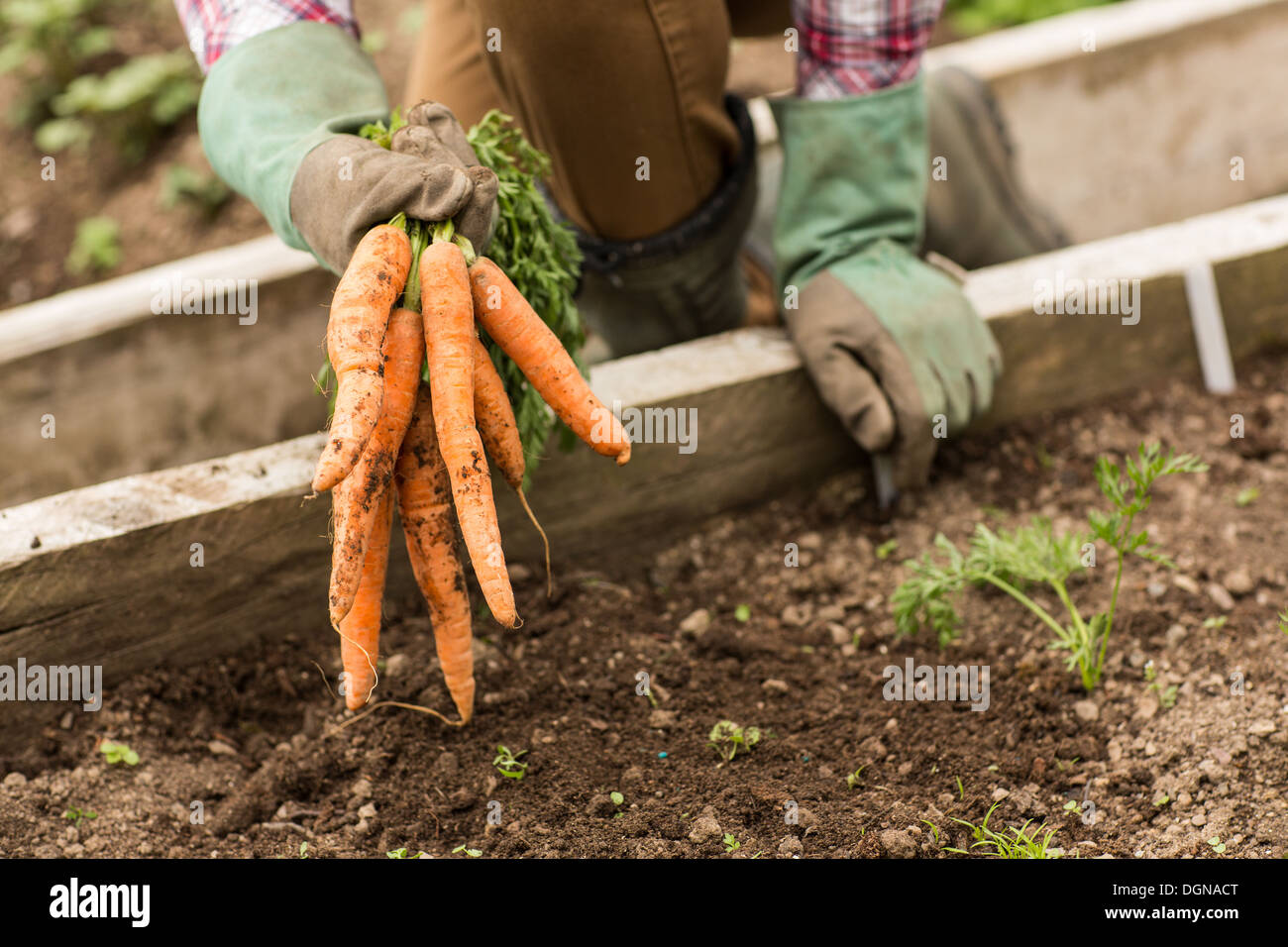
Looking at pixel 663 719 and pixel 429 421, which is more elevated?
pixel 429 421

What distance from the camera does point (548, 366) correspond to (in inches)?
63.3

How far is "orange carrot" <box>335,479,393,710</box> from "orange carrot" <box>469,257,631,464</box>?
0.94 feet

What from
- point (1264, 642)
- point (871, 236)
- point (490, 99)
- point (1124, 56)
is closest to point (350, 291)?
point (490, 99)

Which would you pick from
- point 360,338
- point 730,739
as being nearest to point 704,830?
point 730,739

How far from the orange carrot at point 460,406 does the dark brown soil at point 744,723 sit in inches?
14.3

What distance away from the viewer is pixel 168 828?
1.64 meters

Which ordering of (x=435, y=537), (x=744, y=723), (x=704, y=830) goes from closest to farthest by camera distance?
(x=704, y=830), (x=435, y=537), (x=744, y=723)

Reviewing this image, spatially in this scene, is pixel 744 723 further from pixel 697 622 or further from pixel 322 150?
pixel 322 150

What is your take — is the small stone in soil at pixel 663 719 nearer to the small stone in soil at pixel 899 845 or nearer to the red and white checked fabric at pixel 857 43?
the small stone in soil at pixel 899 845

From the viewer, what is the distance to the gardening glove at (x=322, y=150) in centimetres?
150

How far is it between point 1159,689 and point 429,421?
124 centimetres
